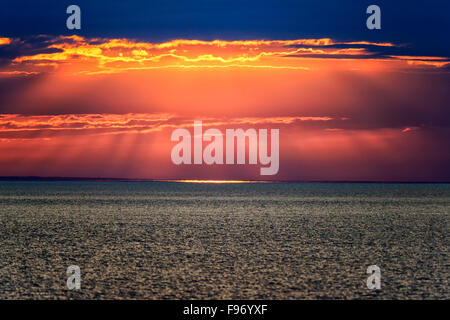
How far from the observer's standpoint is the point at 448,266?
1466 cm

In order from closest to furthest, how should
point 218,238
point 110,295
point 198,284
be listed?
point 110,295 → point 198,284 → point 218,238

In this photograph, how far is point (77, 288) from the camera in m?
11.9

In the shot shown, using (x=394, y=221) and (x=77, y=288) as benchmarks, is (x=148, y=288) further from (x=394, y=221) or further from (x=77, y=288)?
(x=394, y=221)

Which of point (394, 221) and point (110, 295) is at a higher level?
point (110, 295)

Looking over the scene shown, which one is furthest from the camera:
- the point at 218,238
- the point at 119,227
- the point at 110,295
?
the point at 119,227

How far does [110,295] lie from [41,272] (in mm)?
3205

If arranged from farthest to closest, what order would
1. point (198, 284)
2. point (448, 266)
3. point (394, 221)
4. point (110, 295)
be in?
1. point (394, 221)
2. point (448, 266)
3. point (198, 284)
4. point (110, 295)
